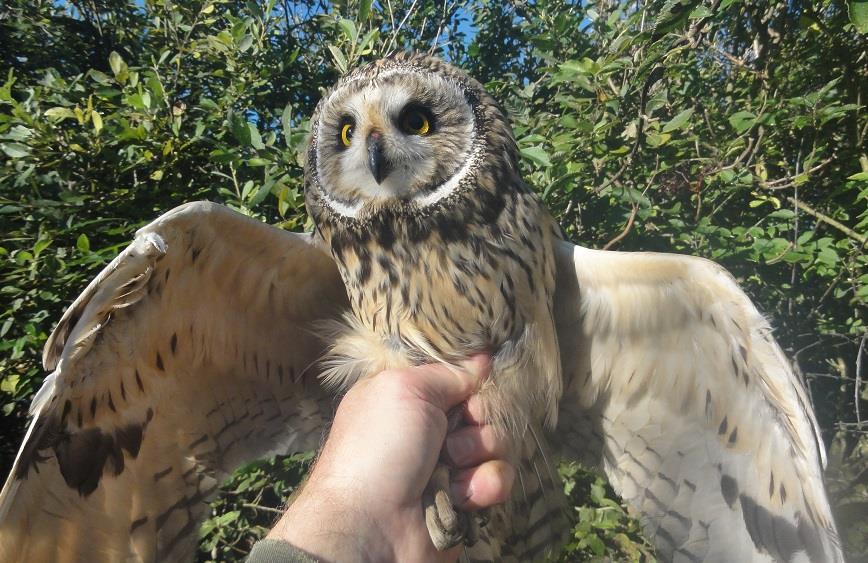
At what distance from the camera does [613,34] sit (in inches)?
99.3

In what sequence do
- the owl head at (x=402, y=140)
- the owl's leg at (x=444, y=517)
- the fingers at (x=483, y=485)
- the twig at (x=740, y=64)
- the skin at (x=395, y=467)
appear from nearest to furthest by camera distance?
the skin at (x=395, y=467) → the owl's leg at (x=444, y=517) → the fingers at (x=483, y=485) → the owl head at (x=402, y=140) → the twig at (x=740, y=64)

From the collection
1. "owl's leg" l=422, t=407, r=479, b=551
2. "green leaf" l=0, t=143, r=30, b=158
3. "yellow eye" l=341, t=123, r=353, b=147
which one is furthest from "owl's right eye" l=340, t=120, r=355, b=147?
"green leaf" l=0, t=143, r=30, b=158

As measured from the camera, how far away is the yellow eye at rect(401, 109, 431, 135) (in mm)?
1939

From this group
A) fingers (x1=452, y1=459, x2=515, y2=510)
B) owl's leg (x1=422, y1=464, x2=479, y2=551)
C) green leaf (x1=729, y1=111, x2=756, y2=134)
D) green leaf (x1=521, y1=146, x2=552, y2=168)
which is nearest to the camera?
owl's leg (x1=422, y1=464, x2=479, y2=551)

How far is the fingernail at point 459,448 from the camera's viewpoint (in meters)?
1.86

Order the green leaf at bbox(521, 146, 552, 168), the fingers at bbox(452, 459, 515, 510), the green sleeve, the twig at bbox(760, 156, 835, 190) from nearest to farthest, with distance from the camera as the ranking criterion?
the green sleeve, the fingers at bbox(452, 459, 515, 510), the green leaf at bbox(521, 146, 552, 168), the twig at bbox(760, 156, 835, 190)

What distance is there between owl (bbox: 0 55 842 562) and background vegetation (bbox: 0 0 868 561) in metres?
0.32

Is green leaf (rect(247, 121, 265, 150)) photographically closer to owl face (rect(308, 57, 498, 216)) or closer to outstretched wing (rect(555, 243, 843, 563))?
owl face (rect(308, 57, 498, 216))

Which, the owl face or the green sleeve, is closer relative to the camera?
the green sleeve

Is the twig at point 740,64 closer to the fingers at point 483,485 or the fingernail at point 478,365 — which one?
the fingernail at point 478,365

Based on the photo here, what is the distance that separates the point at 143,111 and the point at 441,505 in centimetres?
216

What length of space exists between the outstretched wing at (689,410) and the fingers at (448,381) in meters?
0.42

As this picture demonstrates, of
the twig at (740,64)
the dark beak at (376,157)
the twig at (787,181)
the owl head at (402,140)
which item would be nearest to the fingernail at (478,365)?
the owl head at (402,140)

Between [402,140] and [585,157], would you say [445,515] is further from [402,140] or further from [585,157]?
[585,157]
